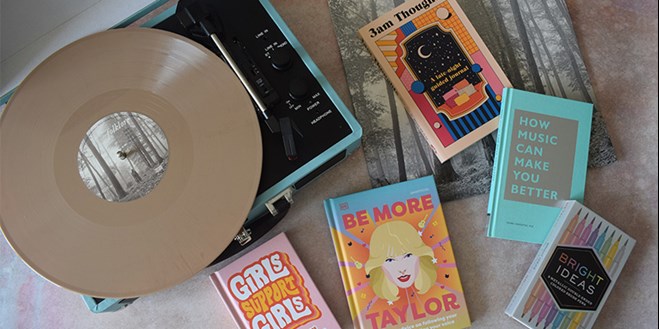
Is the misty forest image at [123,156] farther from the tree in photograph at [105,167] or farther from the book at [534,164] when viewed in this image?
the book at [534,164]

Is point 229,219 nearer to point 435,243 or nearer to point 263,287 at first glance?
point 263,287

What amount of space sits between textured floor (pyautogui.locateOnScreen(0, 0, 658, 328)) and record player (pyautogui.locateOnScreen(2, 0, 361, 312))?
81 millimetres

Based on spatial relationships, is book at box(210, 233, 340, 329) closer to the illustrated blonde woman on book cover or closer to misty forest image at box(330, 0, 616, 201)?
the illustrated blonde woman on book cover

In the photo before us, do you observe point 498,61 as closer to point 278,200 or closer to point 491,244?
point 491,244

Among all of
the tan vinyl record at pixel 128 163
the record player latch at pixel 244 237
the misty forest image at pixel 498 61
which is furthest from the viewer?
the misty forest image at pixel 498 61

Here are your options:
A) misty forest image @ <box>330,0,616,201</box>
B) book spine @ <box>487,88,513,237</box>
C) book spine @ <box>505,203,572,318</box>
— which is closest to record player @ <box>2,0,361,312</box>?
misty forest image @ <box>330,0,616,201</box>

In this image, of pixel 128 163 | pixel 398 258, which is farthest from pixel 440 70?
pixel 128 163

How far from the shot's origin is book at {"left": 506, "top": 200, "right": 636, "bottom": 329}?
3.17ft

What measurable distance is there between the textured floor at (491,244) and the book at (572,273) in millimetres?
45

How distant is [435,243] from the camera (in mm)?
1013

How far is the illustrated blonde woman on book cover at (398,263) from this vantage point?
1.00 metres

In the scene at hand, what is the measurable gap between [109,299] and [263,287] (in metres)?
0.24

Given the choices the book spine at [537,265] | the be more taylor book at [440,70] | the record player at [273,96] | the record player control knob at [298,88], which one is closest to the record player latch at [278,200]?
the record player at [273,96]

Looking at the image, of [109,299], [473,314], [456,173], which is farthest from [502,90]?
[109,299]
